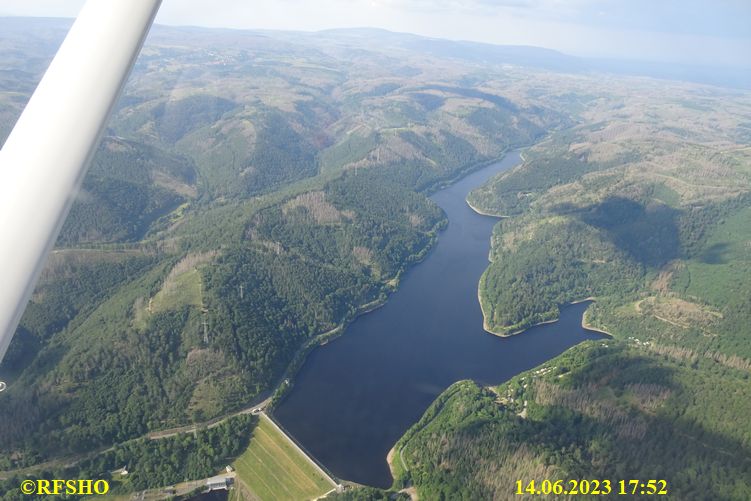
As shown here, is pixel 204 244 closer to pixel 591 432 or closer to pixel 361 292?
pixel 361 292

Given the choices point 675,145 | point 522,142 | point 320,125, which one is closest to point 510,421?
point 675,145

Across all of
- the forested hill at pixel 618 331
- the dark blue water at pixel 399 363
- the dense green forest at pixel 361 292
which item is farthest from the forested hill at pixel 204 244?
the forested hill at pixel 618 331

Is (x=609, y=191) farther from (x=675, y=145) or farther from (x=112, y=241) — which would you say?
(x=112, y=241)

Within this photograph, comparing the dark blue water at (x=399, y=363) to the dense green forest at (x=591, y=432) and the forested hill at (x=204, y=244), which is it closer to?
the dense green forest at (x=591, y=432)

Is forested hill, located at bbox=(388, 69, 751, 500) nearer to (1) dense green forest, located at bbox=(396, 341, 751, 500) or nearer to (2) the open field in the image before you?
(1) dense green forest, located at bbox=(396, 341, 751, 500)

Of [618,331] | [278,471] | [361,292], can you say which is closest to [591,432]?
[278,471]

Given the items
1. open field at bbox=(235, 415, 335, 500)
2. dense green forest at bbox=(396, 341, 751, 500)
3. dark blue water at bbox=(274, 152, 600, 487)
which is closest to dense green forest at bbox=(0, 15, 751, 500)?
dense green forest at bbox=(396, 341, 751, 500)
